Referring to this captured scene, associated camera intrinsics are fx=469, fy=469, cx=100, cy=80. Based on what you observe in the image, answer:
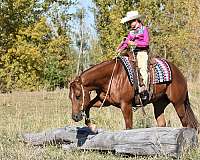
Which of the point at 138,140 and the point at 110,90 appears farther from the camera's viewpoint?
the point at 110,90

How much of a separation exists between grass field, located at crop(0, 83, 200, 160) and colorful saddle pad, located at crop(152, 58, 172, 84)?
152 centimetres

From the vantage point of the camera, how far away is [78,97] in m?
8.05


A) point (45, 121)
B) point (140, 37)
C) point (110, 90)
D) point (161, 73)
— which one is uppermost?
point (140, 37)

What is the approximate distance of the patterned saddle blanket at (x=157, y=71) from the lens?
8.41 meters

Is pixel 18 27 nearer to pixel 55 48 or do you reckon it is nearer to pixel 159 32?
pixel 55 48

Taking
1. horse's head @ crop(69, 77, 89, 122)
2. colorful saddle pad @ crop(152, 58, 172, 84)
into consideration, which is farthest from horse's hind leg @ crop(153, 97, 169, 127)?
horse's head @ crop(69, 77, 89, 122)

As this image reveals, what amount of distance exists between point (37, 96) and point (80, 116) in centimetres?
1118

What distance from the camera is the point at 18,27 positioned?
97.8 ft

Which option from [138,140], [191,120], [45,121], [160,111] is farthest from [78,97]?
[45,121]

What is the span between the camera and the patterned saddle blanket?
841 centimetres

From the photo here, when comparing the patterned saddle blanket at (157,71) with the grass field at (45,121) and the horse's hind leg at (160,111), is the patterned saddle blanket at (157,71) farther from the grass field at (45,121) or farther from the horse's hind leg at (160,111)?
the grass field at (45,121)

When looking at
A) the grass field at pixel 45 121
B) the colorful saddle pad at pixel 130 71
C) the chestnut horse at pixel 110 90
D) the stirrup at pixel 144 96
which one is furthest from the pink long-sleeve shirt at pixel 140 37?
the grass field at pixel 45 121

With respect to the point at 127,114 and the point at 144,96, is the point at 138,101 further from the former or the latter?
the point at 127,114

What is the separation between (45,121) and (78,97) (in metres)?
3.35
